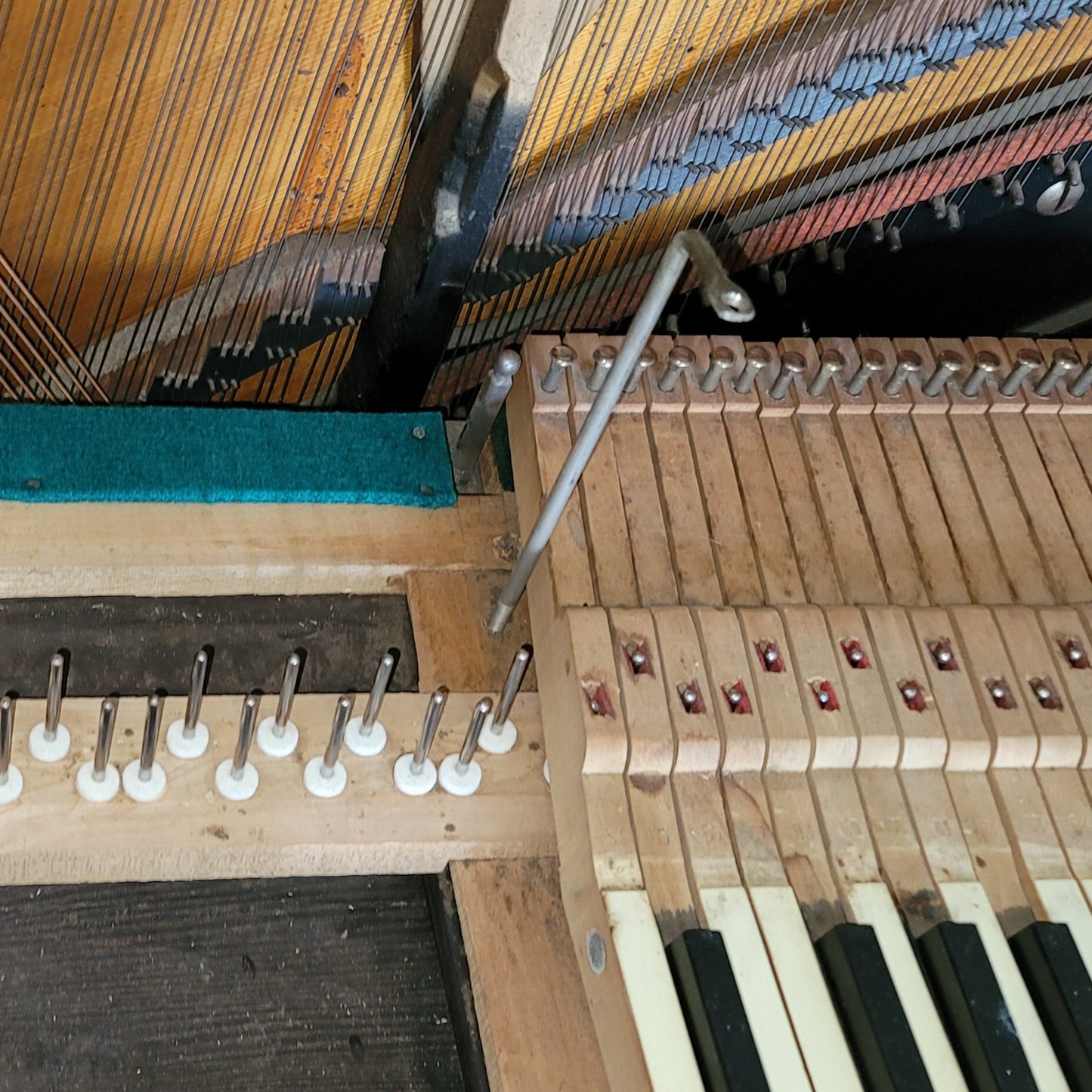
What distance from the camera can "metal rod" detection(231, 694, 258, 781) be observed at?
1615 millimetres

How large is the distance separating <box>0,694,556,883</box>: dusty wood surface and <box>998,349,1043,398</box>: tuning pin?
2.90 feet

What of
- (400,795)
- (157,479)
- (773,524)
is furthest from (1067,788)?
(157,479)

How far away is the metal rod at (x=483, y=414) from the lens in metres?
1.86

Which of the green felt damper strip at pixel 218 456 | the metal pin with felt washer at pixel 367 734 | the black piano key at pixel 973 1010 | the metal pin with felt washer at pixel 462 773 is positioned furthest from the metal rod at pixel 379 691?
the black piano key at pixel 973 1010

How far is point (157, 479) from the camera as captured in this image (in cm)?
196

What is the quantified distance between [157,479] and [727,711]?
2.81 feet

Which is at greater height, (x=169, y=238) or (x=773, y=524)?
(x=169, y=238)

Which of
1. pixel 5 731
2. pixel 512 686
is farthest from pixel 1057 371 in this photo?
pixel 5 731

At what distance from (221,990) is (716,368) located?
1046 mm

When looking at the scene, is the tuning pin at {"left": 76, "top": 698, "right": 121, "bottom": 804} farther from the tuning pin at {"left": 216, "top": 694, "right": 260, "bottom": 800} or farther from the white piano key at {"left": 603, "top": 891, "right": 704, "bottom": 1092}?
the white piano key at {"left": 603, "top": 891, "right": 704, "bottom": 1092}

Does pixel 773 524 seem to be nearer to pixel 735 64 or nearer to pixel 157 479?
pixel 735 64

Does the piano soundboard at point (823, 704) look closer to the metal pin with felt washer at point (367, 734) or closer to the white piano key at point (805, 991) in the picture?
A: the white piano key at point (805, 991)

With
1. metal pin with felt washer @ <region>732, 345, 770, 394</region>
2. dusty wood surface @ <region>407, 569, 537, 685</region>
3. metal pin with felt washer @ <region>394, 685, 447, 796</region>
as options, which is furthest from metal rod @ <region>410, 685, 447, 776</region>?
metal pin with felt washer @ <region>732, 345, 770, 394</region>

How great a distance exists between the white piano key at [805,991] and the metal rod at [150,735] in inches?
27.7
